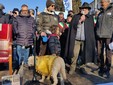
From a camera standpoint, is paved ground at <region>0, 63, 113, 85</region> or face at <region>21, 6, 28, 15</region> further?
face at <region>21, 6, 28, 15</region>

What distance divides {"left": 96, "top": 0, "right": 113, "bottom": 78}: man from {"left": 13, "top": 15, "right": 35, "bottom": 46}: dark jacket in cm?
190

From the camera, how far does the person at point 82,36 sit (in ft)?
25.7

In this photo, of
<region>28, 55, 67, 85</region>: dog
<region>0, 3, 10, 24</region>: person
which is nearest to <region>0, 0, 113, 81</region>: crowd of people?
<region>0, 3, 10, 24</region>: person

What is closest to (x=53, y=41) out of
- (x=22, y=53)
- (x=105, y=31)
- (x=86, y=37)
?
(x=86, y=37)

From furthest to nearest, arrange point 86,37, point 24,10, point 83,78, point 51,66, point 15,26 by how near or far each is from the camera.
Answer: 1. point 24,10
2. point 15,26
3. point 86,37
4. point 83,78
5. point 51,66

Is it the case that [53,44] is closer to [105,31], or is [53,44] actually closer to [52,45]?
[52,45]

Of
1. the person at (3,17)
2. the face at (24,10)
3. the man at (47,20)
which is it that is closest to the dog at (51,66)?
the man at (47,20)

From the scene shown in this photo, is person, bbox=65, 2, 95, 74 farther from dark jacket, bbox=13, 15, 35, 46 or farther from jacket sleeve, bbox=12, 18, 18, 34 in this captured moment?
jacket sleeve, bbox=12, 18, 18, 34

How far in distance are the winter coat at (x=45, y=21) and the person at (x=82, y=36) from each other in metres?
0.58

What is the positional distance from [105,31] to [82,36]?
65 cm

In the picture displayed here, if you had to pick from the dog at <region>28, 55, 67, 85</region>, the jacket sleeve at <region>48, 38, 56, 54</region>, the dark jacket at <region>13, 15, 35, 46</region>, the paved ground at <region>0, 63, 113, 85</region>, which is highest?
the dark jacket at <region>13, 15, 35, 46</region>

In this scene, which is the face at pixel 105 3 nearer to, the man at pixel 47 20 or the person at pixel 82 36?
the person at pixel 82 36

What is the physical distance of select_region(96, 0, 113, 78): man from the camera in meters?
7.57

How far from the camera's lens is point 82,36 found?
25.9 feet
